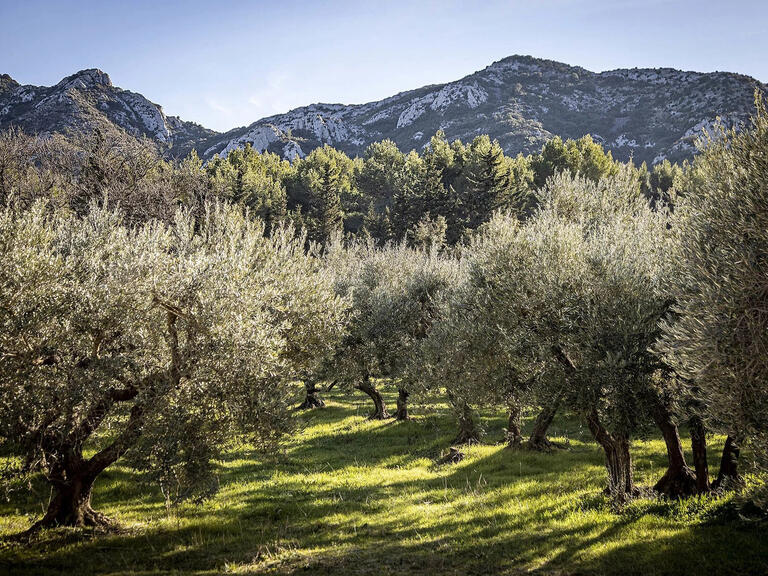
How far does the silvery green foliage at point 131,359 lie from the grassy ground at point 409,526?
3.03 metres

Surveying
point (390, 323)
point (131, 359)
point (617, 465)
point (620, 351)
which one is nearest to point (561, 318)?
point (620, 351)

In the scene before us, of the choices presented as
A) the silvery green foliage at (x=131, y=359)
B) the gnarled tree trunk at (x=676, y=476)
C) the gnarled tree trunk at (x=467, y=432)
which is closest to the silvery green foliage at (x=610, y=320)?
the gnarled tree trunk at (x=676, y=476)

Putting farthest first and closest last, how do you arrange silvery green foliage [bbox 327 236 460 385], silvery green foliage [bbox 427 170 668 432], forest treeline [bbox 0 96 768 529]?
silvery green foliage [bbox 327 236 460 385] < silvery green foliage [bbox 427 170 668 432] < forest treeline [bbox 0 96 768 529]

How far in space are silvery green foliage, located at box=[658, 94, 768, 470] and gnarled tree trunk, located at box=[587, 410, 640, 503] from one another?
4.83m

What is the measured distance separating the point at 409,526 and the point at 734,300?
12.5 metres

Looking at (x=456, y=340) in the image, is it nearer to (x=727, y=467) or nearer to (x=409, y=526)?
(x=409, y=526)

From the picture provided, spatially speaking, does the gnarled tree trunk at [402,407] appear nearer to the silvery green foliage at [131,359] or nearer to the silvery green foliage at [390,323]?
the silvery green foliage at [390,323]

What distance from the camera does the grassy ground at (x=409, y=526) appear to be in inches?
500

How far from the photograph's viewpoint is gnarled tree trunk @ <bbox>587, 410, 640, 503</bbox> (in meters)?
15.7

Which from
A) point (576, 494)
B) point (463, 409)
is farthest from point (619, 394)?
point (463, 409)

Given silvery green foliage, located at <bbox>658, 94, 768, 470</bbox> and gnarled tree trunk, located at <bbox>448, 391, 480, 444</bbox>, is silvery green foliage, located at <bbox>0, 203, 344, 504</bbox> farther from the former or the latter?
gnarled tree trunk, located at <bbox>448, 391, 480, 444</bbox>

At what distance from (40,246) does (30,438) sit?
7.23 metres

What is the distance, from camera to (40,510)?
58.2ft

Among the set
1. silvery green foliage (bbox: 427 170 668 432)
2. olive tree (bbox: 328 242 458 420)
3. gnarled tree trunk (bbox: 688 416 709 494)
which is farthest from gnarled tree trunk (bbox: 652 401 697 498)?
olive tree (bbox: 328 242 458 420)
